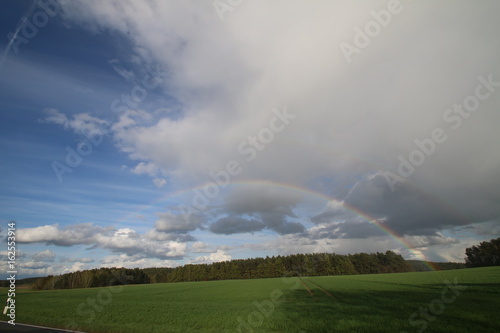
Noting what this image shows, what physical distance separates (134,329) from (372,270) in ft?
567

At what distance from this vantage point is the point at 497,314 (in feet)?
53.0

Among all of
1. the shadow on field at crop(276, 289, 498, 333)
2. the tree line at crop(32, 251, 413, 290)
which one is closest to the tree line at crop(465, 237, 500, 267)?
the tree line at crop(32, 251, 413, 290)

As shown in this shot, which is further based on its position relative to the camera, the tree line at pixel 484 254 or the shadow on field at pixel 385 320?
the tree line at pixel 484 254

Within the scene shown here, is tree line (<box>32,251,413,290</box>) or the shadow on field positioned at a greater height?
the shadow on field

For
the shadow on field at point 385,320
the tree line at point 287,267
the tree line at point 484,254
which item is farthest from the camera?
the tree line at point 287,267

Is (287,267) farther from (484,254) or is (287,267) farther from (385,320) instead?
(385,320)

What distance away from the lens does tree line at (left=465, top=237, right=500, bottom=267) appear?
437ft

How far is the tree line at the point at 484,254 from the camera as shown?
13312 cm

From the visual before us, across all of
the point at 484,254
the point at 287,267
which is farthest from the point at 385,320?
the point at 484,254

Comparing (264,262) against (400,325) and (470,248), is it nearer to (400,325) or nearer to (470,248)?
(470,248)

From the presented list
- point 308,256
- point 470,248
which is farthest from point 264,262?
point 470,248

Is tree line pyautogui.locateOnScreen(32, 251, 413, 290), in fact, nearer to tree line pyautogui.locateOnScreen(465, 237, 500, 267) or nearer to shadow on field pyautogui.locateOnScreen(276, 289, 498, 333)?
tree line pyautogui.locateOnScreen(465, 237, 500, 267)

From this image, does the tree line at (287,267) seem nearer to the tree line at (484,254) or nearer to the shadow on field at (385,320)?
the tree line at (484,254)

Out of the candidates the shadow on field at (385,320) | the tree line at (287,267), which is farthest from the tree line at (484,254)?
the shadow on field at (385,320)
